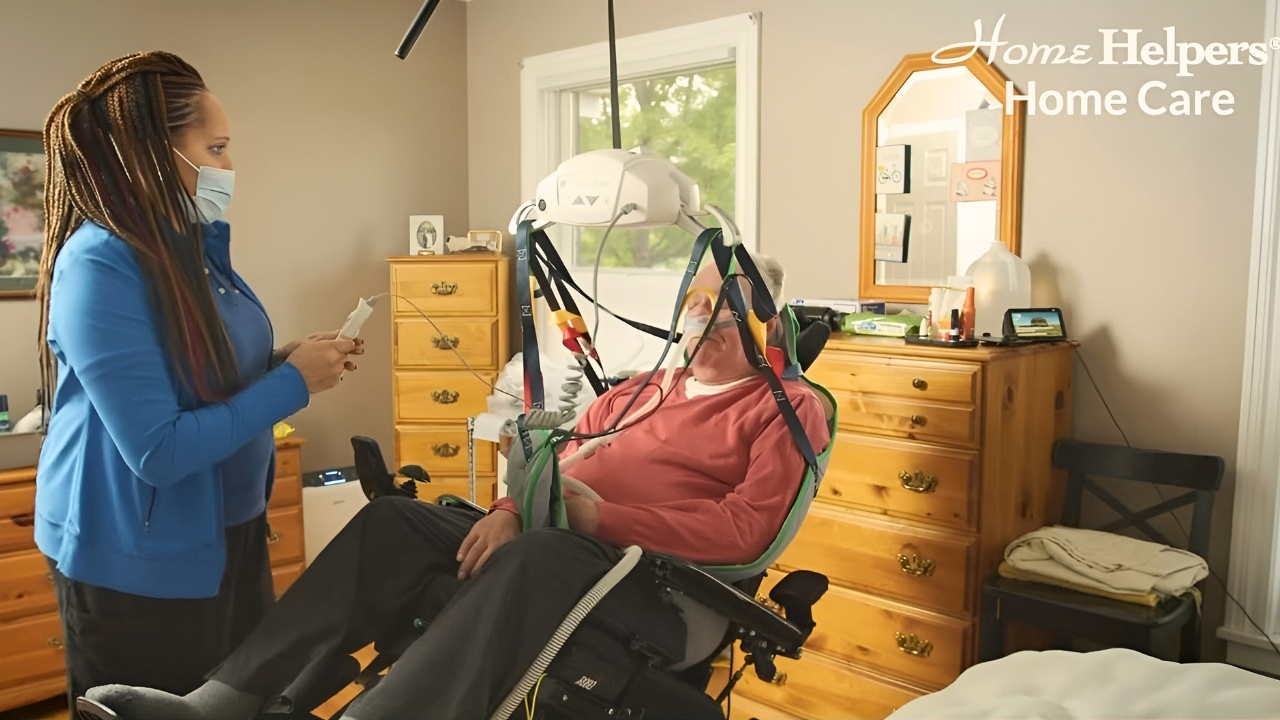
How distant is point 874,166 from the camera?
9.96 feet

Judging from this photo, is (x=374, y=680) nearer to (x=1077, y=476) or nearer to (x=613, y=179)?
(x=613, y=179)

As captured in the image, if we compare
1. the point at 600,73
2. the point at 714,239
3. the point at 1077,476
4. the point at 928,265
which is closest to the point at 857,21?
the point at 928,265

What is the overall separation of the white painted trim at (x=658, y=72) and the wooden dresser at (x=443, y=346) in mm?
532

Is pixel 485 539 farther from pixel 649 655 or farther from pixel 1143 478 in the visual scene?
pixel 1143 478

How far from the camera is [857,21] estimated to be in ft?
10.1

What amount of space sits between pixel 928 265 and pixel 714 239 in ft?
4.71

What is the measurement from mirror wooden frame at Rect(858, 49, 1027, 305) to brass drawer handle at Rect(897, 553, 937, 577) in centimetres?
78

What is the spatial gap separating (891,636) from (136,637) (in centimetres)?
181

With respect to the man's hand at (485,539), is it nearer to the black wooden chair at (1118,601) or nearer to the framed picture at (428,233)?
the black wooden chair at (1118,601)

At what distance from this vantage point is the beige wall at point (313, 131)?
3.24 meters

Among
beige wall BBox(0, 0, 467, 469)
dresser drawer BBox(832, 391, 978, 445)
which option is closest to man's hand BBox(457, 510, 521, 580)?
dresser drawer BBox(832, 391, 978, 445)

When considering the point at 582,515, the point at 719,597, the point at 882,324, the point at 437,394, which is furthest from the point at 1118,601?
the point at 437,394

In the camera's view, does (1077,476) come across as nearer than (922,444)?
No

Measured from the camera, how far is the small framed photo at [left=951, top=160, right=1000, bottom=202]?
9.23 ft
